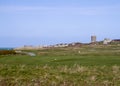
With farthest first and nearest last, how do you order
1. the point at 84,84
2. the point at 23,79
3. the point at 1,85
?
the point at 23,79, the point at 84,84, the point at 1,85

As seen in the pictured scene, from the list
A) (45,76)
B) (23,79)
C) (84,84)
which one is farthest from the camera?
(45,76)

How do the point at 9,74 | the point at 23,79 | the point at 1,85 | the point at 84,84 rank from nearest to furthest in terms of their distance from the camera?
the point at 1,85 → the point at 84,84 → the point at 23,79 → the point at 9,74

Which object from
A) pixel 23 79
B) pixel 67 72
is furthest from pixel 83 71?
pixel 23 79

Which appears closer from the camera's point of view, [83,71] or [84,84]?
[84,84]

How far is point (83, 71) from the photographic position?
72.2ft

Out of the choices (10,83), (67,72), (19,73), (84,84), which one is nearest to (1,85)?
(10,83)

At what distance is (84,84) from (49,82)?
1.66 metres

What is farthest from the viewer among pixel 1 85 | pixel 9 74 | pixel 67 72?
pixel 67 72

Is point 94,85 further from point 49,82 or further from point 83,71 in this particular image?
point 83,71

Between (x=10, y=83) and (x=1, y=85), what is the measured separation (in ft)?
3.05

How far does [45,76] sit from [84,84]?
298 centimetres

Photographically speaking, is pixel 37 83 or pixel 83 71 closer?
pixel 37 83

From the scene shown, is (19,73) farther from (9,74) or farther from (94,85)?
(94,85)

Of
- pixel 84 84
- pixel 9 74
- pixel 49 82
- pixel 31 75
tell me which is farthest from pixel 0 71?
pixel 84 84
